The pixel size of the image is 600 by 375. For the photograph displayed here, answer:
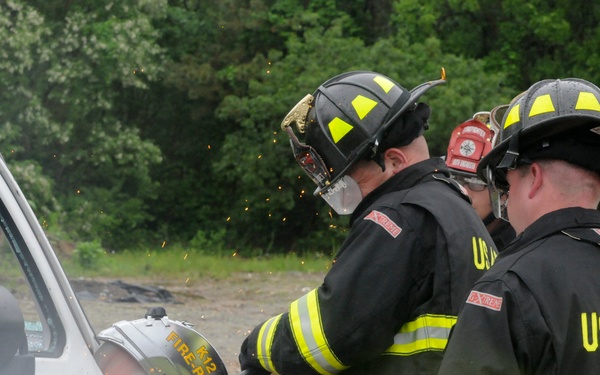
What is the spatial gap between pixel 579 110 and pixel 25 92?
21.3 metres

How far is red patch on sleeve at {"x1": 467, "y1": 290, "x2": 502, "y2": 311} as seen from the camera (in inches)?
84.9

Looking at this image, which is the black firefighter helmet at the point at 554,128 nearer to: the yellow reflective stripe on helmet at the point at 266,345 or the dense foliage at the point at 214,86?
the yellow reflective stripe on helmet at the point at 266,345

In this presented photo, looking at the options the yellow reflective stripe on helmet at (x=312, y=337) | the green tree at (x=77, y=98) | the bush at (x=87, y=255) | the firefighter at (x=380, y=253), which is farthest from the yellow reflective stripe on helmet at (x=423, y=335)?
the green tree at (x=77, y=98)

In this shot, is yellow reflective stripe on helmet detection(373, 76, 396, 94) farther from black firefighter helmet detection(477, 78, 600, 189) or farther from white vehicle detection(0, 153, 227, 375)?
white vehicle detection(0, 153, 227, 375)

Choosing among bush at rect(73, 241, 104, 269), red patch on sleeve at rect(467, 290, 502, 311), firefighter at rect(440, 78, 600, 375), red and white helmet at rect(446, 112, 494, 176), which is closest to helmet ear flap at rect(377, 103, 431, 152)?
firefighter at rect(440, 78, 600, 375)

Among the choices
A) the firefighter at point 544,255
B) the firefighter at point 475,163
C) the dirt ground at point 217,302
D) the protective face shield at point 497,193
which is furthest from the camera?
the dirt ground at point 217,302

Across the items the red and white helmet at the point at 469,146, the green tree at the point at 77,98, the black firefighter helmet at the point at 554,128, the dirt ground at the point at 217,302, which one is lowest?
the dirt ground at the point at 217,302

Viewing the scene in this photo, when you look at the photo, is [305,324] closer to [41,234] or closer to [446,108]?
[41,234]

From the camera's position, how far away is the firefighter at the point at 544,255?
2135 millimetres

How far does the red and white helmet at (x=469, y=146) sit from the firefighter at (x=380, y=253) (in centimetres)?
243

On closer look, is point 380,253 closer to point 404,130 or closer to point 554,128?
point 404,130

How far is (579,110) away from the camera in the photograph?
230cm

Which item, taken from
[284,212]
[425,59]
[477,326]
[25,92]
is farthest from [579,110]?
[284,212]

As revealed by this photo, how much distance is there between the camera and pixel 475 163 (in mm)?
5609
